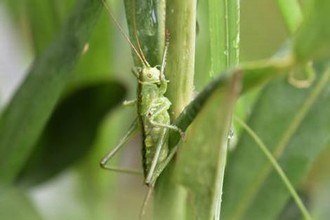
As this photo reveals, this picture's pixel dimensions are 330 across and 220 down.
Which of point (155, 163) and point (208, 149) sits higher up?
point (208, 149)

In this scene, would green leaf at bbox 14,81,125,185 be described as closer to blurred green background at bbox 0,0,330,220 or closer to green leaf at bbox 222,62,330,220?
blurred green background at bbox 0,0,330,220

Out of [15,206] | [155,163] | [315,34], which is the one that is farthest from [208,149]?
[15,206]

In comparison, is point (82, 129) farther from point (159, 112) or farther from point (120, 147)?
point (159, 112)

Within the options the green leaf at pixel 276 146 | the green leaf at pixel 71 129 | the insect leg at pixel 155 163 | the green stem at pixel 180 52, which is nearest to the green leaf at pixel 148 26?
the green stem at pixel 180 52

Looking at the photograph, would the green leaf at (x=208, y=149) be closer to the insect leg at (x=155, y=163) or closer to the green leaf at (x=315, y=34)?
the green leaf at (x=315, y=34)

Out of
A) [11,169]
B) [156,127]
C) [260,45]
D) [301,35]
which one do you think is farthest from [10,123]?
[260,45]

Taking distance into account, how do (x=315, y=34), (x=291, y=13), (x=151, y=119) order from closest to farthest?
(x=315, y=34) → (x=291, y=13) → (x=151, y=119)

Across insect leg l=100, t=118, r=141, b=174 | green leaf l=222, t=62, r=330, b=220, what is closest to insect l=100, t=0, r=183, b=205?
insect leg l=100, t=118, r=141, b=174
